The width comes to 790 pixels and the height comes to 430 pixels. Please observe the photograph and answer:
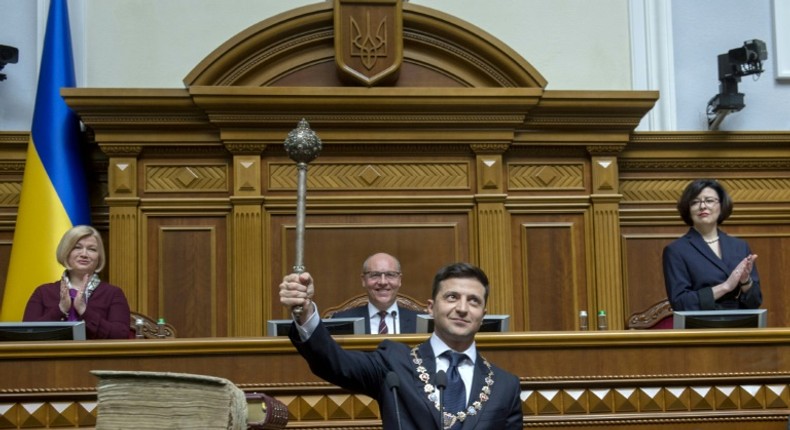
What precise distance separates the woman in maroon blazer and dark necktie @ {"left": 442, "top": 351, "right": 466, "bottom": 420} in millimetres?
2269

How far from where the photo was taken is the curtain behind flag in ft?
22.5

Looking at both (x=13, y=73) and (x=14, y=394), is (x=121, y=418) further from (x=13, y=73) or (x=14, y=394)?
(x=13, y=73)

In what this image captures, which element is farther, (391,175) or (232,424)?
(391,175)

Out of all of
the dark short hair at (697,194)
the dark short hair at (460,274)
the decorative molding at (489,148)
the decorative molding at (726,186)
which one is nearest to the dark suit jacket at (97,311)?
the dark short hair at (460,274)

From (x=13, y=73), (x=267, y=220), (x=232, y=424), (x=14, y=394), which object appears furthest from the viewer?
(x=13, y=73)

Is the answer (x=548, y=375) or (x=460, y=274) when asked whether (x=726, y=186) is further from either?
(x=460, y=274)

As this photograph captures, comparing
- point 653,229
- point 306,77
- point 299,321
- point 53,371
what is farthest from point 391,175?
point 299,321

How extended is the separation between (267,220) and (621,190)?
7.53 feet

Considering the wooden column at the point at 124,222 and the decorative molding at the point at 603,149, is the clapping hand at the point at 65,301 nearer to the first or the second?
the wooden column at the point at 124,222

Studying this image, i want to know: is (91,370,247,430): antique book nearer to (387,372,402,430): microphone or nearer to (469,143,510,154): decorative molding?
(387,372,402,430): microphone

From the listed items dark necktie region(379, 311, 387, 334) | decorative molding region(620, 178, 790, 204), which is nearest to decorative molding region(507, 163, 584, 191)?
decorative molding region(620, 178, 790, 204)

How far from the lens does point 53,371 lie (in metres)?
4.55

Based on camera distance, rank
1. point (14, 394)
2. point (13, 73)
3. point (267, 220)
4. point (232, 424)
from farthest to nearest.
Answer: point (13, 73) < point (267, 220) < point (14, 394) < point (232, 424)

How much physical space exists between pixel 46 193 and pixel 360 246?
189cm
